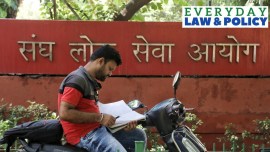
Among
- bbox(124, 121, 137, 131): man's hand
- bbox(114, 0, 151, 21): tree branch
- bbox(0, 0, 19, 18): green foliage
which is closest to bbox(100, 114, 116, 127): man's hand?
bbox(124, 121, 137, 131): man's hand

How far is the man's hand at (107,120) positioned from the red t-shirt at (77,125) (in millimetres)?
124

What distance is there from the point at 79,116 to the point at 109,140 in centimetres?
25

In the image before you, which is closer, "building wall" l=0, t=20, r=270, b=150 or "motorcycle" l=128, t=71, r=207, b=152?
"motorcycle" l=128, t=71, r=207, b=152

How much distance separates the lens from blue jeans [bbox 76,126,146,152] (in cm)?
327

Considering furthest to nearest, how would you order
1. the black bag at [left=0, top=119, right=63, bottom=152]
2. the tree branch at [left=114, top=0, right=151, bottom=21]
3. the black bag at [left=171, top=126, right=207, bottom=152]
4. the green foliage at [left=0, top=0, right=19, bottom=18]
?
the tree branch at [left=114, top=0, right=151, bottom=21] < the green foliage at [left=0, top=0, right=19, bottom=18] < the black bag at [left=0, top=119, right=63, bottom=152] < the black bag at [left=171, top=126, right=207, bottom=152]

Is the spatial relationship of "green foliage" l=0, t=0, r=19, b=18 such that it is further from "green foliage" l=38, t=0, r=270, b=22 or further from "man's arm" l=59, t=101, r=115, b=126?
"man's arm" l=59, t=101, r=115, b=126

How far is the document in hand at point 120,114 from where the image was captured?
3.27 m

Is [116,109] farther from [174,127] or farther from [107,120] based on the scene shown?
[174,127]

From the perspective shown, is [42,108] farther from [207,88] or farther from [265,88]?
[265,88]

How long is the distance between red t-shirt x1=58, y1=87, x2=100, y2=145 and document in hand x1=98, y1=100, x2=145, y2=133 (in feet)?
0.27

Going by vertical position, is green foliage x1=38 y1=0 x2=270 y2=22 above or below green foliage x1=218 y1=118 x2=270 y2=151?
above

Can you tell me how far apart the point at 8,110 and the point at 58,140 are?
12.2 ft

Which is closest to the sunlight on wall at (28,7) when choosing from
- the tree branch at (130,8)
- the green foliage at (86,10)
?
the green foliage at (86,10)

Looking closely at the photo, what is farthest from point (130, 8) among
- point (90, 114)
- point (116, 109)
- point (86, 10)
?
point (90, 114)
